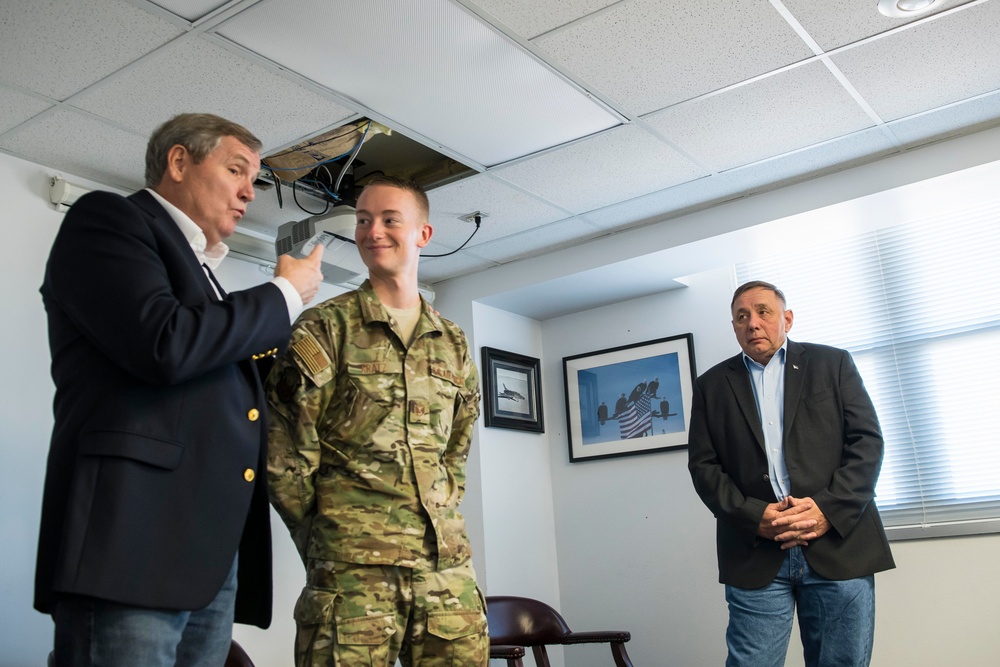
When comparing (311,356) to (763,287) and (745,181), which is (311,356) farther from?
(745,181)

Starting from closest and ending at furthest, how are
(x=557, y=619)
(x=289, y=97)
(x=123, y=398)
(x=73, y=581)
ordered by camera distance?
(x=73, y=581)
(x=123, y=398)
(x=289, y=97)
(x=557, y=619)

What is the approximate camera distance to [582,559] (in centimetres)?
474

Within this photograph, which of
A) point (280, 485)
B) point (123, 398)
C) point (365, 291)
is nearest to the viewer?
point (123, 398)

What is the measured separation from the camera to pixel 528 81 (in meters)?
2.93

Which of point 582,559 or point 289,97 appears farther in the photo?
point 582,559

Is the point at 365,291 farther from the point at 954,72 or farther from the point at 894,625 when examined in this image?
the point at 894,625

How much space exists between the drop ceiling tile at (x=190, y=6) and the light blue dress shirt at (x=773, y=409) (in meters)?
1.98

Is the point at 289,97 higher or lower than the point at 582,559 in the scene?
higher

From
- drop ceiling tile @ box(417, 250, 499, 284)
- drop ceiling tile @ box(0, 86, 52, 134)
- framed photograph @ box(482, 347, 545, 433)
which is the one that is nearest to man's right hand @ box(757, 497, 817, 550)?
framed photograph @ box(482, 347, 545, 433)

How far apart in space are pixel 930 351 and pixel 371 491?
3097mm

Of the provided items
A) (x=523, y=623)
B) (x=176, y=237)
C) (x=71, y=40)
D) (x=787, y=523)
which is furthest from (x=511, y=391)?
(x=176, y=237)

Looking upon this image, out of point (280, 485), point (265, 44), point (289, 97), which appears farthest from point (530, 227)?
point (280, 485)

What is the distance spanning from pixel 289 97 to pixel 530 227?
5.16 feet

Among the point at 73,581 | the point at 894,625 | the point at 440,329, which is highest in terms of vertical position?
the point at 440,329
